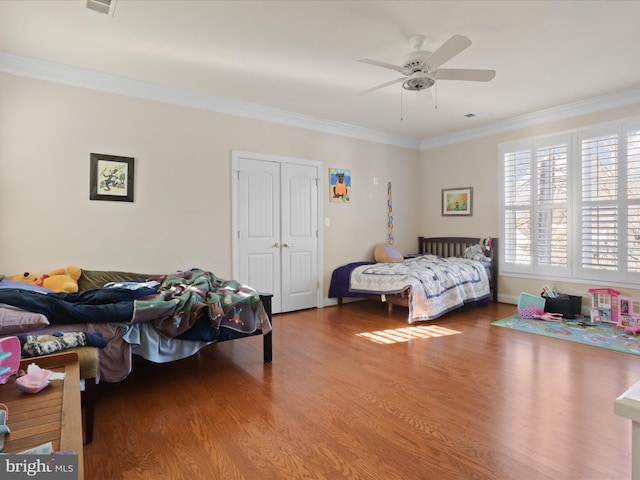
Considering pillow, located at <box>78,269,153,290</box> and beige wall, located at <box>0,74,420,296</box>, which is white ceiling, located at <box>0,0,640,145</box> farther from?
pillow, located at <box>78,269,153,290</box>

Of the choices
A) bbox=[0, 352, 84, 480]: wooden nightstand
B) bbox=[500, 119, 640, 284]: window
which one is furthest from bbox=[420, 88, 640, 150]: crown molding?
bbox=[0, 352, 84, 480]: wooden nightstand

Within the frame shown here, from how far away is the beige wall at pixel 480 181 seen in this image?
4664 mm

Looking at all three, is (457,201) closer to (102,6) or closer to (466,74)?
(466,74)

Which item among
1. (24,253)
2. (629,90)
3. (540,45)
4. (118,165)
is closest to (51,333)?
(24,253)

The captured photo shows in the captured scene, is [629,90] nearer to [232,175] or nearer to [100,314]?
[232,175]

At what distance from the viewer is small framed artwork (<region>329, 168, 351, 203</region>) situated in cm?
534

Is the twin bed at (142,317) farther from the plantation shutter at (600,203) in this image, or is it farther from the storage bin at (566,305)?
the plantation shutter at (600,203)

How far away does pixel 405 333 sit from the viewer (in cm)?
390

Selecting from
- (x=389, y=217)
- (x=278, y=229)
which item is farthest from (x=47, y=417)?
Answer: (x=389, y=217)

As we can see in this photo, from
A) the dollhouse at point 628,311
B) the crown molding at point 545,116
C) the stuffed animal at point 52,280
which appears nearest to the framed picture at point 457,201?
the crown molding at point 545,116

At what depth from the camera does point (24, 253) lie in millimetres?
3256

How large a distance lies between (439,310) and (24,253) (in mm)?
4337

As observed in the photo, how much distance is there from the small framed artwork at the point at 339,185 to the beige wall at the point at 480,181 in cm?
179

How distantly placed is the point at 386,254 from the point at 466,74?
3094 millimetres
